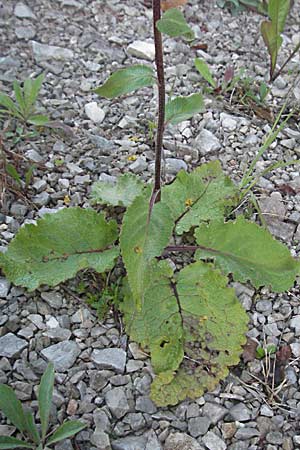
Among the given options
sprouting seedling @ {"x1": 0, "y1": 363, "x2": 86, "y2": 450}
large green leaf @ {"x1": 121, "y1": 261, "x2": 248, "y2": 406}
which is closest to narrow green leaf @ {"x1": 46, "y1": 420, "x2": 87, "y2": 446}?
sprouting seedling @ {"x1": 0, "y1": 363, "x2": 86, "y2": 450}

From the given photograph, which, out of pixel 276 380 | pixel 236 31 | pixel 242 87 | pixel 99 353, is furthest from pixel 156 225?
pixel 236 31

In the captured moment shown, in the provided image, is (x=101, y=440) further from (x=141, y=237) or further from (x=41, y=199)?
(x=41, y=199)

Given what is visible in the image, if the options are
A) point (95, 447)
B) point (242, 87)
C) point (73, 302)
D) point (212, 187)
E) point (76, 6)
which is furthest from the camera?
point (76, 6)

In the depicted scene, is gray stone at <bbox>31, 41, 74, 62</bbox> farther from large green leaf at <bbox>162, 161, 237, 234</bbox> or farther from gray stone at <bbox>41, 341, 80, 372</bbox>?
gray stone at <bbox>41, 341, 80, 372</bbox>

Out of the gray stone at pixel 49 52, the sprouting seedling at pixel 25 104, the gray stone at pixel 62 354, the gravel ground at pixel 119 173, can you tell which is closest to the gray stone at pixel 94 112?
the gravel ground at pixel 119 173

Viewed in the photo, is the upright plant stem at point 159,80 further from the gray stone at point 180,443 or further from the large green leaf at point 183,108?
the gray stone at point 180,443

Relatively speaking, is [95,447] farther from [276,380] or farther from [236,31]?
[236,31]

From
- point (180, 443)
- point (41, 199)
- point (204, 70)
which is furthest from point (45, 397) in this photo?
point (204, 70)
